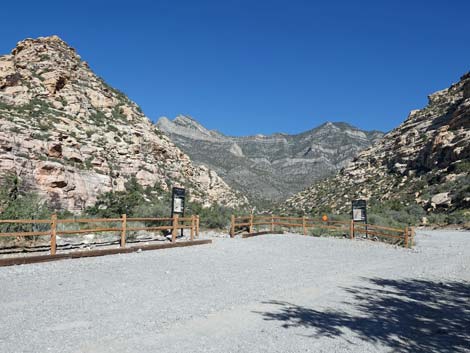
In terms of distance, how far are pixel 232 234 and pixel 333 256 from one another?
7542mm

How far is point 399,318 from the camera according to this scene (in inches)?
305

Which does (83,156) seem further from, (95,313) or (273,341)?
(273,341)

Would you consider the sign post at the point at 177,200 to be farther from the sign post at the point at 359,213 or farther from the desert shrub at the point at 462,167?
the desert shrub at the point at 462,167

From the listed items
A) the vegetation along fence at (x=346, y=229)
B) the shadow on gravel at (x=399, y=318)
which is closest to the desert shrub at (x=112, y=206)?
→ the vegetation along fence at (x=346, y=229)

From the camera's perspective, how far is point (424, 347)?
20.1ft

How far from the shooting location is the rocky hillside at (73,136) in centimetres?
2698

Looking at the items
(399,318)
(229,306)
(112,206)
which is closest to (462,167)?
(112,206)

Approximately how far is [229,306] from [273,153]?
131m

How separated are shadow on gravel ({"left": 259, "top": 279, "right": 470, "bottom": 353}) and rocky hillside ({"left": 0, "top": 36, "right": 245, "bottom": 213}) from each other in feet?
72.9

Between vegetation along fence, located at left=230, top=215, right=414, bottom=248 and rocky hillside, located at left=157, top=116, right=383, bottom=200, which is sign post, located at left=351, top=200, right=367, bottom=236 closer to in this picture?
vegetation along fence, located at left=230, top=215, right=414, bottom=248

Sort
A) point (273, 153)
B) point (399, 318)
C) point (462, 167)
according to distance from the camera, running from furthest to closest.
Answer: point (273, 153)
point (462, 167)
point (399, 318)

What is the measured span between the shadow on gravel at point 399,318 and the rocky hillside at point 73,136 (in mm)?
22232

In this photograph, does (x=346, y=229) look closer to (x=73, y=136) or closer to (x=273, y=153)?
(x=73, y=136)

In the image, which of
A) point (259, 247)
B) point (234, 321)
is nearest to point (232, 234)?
point (259, 247)
